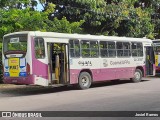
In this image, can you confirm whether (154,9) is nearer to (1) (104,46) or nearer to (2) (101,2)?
(2) (101,2)

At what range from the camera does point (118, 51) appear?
20438mm

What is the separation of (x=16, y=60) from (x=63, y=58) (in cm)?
240

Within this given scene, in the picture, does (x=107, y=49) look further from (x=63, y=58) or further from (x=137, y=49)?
(x=63, y=58)

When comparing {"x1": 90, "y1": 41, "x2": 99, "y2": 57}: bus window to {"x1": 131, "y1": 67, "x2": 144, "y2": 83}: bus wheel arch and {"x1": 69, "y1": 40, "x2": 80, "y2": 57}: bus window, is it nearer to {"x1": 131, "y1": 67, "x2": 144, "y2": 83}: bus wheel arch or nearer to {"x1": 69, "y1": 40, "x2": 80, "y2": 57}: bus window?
{"x1": 69, "y1": 40, "x2": 80, "y2": 57}: bus window

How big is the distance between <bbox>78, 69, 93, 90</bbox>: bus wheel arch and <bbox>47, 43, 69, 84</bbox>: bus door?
0.89 m

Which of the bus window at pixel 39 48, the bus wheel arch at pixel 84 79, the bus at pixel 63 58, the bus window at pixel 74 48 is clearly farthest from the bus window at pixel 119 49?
the bus window at pixel 39 48

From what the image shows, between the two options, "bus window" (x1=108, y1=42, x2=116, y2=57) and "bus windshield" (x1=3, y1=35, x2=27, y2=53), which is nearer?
"bus windshield" (x1=3, y1=35, x2=27, y2=53)

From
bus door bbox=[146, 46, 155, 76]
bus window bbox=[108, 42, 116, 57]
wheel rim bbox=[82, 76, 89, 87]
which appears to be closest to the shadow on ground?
wheel rim bbox=[82, 76, 89, 87]

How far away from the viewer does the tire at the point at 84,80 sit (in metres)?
18.0

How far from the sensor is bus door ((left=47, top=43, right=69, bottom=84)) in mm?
17094

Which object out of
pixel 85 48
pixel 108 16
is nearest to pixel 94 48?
pixel 85 48

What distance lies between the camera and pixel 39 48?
53.1 feet

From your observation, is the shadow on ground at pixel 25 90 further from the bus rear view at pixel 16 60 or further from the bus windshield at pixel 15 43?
the bus windshield at pixel 15 43

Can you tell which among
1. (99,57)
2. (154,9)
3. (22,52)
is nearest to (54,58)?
(22,52)
